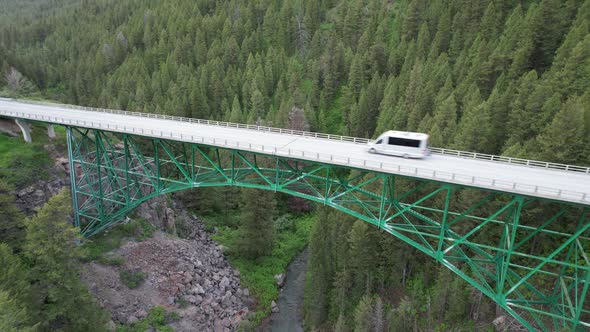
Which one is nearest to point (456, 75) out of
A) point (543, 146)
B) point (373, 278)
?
point (543, 146)

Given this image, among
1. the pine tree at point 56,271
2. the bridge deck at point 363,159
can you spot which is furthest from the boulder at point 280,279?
the pine tree at point 56,271

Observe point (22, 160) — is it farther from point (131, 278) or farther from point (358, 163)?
point (358, 163)

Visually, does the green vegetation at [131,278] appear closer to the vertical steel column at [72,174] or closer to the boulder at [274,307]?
the vertical steel column at [72,174]

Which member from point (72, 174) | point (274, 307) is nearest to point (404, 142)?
point (274, 307)

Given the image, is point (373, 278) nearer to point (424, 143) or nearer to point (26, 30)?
point (424, 143)

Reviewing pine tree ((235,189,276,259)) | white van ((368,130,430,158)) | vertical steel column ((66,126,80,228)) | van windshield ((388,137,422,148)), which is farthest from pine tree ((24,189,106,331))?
van windshield ((388,137,422,148))

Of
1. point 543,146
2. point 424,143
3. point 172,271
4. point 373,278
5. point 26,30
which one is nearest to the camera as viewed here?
point 424,143
